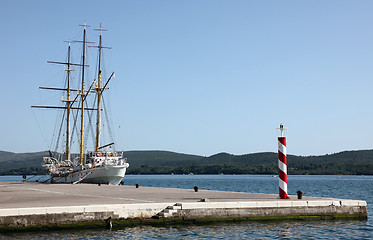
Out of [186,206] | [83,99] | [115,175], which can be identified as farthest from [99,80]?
[186,206]

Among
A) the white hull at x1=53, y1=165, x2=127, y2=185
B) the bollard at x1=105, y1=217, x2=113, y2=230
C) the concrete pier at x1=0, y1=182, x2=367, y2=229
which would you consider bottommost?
the bollard at x1=105, y1=217, x2=113, y2=230

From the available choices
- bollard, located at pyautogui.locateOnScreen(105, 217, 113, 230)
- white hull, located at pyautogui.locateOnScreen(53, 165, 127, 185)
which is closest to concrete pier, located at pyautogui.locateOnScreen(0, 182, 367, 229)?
bollard, located at pyautogui.locateOnScreen(105, 217, 113, 230)

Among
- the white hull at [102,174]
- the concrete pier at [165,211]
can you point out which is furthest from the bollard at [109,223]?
the white hull at [102,174]

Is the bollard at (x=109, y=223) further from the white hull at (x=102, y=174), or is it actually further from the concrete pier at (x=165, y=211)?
the white hull at (x=102, y=174)

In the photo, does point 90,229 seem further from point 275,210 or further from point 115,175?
point 115,175

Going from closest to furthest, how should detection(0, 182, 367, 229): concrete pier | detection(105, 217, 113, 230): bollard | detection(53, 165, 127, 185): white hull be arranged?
detection(0, 182, 367, 229): concrete pier < detection(105, 217, 113, 230): bollard < detection(53, 165, 127, 185): white hull

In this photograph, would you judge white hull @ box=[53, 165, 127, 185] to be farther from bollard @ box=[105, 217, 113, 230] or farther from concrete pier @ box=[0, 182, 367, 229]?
bollard @ box=[105, 217, 113, 230]

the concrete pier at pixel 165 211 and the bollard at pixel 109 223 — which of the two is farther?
the bollard at pixel 109 223

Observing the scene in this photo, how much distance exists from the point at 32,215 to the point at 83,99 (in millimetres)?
67656

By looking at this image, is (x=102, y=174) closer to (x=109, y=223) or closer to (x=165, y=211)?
(x=165, y=211)

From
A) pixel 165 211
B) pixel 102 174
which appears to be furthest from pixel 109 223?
pixel 102 174

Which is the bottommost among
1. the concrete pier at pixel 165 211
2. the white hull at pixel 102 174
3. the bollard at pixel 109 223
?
the bollard at pixel 109 223

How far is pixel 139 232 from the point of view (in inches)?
770

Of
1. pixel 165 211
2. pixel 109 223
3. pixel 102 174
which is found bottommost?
pixel 109 223
